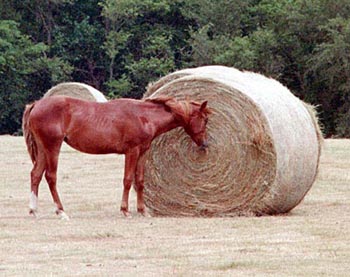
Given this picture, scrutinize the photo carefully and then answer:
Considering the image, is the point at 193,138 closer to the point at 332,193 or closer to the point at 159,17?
the point at 332,193

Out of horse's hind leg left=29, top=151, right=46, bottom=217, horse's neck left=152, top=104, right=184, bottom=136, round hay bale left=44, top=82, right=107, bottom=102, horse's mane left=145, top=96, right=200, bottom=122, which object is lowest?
round hay bale left=44, top=82, right=107, bottom=102

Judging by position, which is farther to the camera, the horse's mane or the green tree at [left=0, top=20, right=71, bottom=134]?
the green tree at [left=0, top=20, right=71, bottom=134]

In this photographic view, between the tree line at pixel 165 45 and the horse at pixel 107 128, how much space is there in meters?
26.6

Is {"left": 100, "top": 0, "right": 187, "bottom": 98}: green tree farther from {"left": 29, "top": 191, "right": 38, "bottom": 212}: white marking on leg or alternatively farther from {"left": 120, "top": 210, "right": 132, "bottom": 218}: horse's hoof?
{"left": 120, "top": 210, "right": 132, "bottom": 218}: horse's hoof

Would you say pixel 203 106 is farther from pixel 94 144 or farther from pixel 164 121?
pixel 94 144

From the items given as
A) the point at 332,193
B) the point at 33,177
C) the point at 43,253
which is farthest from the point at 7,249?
the point at 332,193

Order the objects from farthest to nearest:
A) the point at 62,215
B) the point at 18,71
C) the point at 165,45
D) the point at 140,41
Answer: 1. the point at 140,41
2. the point at 165,45
3. the point at 18,71
4. the point at 62,215

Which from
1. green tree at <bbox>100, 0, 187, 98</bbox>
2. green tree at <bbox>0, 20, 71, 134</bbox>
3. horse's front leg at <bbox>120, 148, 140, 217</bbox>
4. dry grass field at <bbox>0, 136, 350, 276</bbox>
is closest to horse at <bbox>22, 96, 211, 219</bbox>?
horse's front leg at <bbox>120, 148, 140, 217</bbox>

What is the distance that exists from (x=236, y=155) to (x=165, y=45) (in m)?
33.1

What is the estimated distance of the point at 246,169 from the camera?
1391 centimetres

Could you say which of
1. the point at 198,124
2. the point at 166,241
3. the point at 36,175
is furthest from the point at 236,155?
the point at 166,241

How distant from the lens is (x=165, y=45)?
154 ft

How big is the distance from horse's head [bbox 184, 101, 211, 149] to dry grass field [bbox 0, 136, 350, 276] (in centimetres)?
110

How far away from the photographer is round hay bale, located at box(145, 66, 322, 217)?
1377cm
